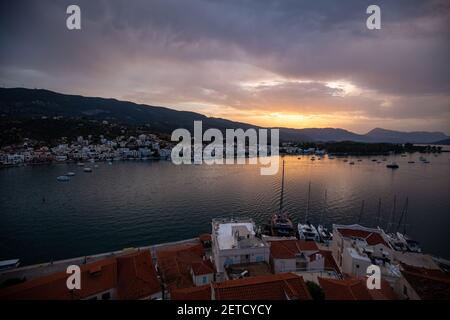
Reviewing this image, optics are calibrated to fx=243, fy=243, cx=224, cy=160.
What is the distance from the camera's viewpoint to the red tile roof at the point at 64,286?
31.2 feet

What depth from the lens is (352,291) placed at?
7941 mm

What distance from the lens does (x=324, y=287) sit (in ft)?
28.9

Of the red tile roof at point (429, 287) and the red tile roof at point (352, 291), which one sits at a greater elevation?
the red tile roof at point (429, 287)

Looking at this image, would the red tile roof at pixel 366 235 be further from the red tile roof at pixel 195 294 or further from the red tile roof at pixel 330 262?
the red tile roof at pixel 195 294

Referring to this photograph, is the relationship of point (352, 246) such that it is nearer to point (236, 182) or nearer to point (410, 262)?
point (410, 262)

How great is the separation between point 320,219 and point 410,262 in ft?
40.2

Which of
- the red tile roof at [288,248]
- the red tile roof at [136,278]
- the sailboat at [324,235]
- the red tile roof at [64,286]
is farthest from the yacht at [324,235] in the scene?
the red tile roof at [64,286]

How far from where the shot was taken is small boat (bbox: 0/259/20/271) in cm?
1524

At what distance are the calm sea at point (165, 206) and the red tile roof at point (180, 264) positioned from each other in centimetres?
579

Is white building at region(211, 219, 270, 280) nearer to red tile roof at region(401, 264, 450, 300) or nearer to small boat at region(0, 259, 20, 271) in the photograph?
red tile roof at region(401, 264, 450, 300)

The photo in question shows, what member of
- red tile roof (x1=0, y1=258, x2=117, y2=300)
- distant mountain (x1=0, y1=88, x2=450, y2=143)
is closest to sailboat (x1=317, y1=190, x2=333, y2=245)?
red tile roof (x1=0, y1=258, x2=117, y2=300)

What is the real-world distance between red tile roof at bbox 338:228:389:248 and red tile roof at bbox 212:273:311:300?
750cm
